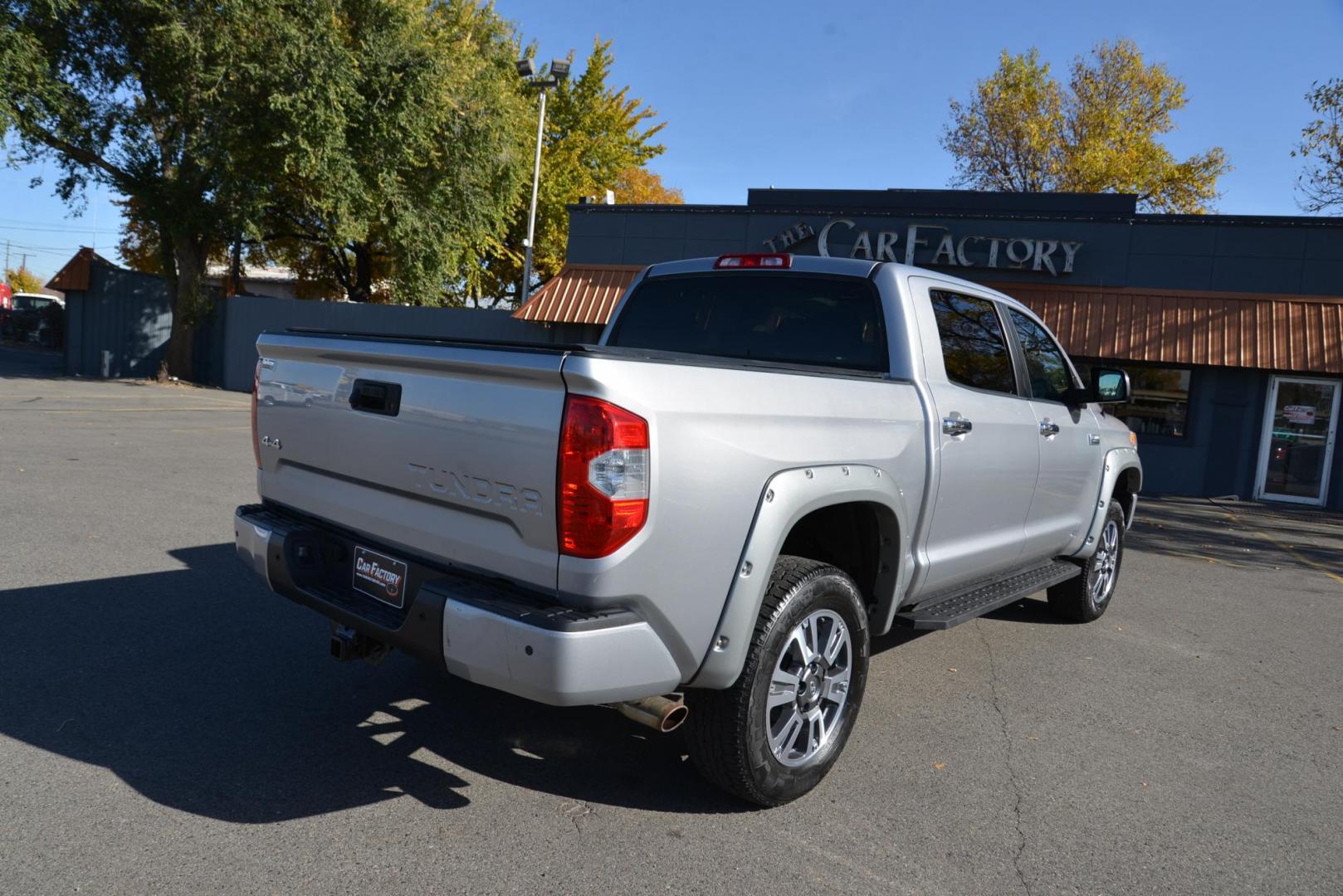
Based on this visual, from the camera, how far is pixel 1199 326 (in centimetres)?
1606

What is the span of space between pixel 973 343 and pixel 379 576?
302cm

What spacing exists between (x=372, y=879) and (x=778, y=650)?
1.43 m

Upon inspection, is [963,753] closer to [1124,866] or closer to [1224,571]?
[1124,866]

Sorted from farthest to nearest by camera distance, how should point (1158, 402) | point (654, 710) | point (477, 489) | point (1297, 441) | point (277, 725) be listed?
point (1158, 402)
point (1297, 441)
point (277, 725)
point (654, 710)
point (477, 489)

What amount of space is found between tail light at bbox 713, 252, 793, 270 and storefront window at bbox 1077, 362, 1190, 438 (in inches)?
544

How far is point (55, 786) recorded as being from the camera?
3193 mm

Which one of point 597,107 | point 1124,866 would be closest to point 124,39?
point 597,107

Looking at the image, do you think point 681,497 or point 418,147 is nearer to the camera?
point 681,497

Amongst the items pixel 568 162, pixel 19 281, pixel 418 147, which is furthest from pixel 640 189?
pixel 19 281

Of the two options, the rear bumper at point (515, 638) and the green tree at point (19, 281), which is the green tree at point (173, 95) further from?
the green tree at point (19, 281)

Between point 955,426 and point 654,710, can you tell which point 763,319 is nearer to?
point 955,426

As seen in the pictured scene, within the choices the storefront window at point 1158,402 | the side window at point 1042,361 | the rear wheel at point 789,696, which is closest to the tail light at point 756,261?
the side window at point 1042,361

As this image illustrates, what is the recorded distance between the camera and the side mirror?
18.4 ft

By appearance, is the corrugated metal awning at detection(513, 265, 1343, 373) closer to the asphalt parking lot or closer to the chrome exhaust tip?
the asphalt parking lot
